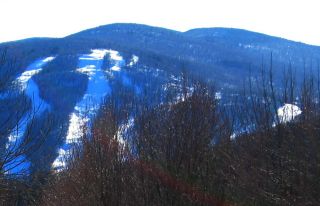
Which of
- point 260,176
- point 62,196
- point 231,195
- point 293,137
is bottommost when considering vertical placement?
point 62,196

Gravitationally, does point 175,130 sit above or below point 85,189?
above

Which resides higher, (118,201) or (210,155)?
(210,155)

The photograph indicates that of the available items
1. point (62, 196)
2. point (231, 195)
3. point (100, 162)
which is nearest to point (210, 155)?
point (231, 195)

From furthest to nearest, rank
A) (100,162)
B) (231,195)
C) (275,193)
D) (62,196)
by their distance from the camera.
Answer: (62,196), (231,195), (100,162), (275,193)

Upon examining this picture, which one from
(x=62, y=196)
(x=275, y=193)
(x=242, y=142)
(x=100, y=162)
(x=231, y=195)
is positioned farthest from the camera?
(x=62, y=196)

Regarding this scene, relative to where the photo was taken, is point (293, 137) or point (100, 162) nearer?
point (293, 137)

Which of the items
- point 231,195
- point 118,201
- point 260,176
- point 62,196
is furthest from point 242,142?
point 62,196

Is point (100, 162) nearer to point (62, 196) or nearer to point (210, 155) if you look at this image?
point (210, 155)

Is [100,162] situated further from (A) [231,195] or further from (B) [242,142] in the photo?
(B) [242,142]

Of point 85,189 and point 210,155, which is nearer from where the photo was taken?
point 210,155

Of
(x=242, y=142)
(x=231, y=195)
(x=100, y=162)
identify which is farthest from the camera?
(x=242, y=142)
